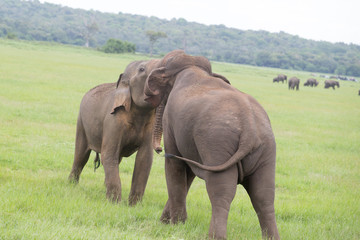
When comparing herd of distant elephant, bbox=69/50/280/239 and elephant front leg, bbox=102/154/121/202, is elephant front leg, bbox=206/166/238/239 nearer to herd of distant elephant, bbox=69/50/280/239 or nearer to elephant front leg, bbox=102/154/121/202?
herd of distant elephant, bbox=69/50/280/239

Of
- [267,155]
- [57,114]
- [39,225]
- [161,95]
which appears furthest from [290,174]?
[57,114]

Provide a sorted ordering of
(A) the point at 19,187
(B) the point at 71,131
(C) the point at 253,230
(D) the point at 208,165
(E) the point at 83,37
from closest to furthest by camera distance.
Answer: (D) the point at 208,165 < (C) the point at 253,230 < (A) the point at 19,187 < (B) the point at 71,131 < (E) the point at 83,37

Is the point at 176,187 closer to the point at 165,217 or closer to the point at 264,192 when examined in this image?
the point at 165,217

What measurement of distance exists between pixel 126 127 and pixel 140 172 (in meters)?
0.67

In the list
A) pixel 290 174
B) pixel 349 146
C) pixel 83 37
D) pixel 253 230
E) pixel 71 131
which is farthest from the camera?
pixel 83 37

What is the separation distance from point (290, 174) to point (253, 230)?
17.1 ft

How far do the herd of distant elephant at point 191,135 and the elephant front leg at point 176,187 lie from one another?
0.03 feet

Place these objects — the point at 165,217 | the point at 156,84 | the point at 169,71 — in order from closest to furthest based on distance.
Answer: the point at 169,71 < the point at 156,84 < the point at 165,217

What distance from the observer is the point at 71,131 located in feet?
44.0

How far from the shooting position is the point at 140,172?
6570mm

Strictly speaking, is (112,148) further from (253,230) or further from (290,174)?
(290,174)

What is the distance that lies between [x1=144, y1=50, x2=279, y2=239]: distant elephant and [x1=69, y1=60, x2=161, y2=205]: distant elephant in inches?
54.4

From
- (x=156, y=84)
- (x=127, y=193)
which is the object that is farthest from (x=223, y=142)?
(x=127, y=193)

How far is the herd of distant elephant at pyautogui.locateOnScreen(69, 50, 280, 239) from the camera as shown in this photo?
415 cm
